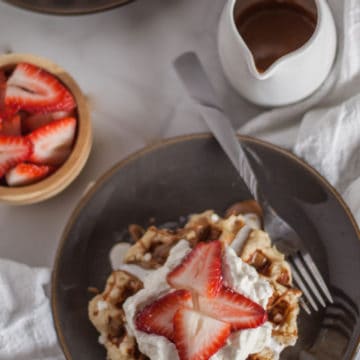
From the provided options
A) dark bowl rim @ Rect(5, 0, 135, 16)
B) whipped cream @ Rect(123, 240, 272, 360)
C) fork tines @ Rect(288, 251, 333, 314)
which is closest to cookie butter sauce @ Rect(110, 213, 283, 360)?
whipped cream @ Rect(123, 240, 272, 360)

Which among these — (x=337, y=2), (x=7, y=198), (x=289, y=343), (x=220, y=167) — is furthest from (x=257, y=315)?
(x=337, y=2)

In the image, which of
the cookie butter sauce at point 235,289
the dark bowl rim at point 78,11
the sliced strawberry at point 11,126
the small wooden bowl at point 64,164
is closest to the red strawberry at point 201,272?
the cookie butter sauce at point 235,289

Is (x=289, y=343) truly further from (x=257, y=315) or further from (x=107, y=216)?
(x=107, y=216)

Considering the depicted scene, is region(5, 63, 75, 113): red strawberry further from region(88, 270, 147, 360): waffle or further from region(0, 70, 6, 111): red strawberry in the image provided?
region(88, 270, 147, 360): waffle

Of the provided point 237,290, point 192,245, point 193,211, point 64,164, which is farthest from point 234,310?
point 64,164

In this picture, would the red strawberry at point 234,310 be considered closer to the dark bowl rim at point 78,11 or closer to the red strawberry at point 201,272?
the red strawberry at point 201,272
